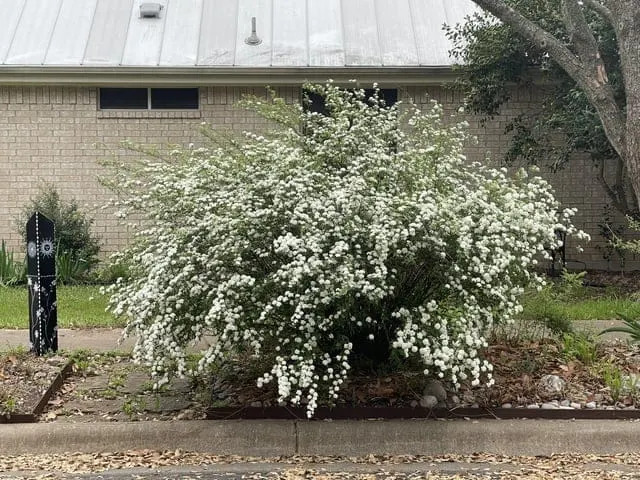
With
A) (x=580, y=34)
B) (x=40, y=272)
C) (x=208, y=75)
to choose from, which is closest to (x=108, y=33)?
(x=208, y=75)

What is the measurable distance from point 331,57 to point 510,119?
342 cm

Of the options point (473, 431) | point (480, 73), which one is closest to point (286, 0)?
point (480, 73)

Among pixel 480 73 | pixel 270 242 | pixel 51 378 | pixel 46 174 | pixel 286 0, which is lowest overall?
pixel 51 378

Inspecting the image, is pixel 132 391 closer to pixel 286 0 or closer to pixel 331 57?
pixel 331 57

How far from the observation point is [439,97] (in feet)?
43.5

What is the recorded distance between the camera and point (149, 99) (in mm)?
13148

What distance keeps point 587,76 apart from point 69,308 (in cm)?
696

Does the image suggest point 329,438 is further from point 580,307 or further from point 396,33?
point 396,33

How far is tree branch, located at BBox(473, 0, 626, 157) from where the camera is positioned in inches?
298

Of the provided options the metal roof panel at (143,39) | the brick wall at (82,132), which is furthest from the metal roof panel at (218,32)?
the metal roof panel at (143,39)

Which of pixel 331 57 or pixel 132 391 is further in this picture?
pixel 331 57

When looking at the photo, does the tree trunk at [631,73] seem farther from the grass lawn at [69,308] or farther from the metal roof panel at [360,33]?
the metal roof panel at [360,33]

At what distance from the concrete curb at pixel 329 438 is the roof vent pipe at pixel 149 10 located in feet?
34.8

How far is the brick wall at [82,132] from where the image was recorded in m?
13.1
